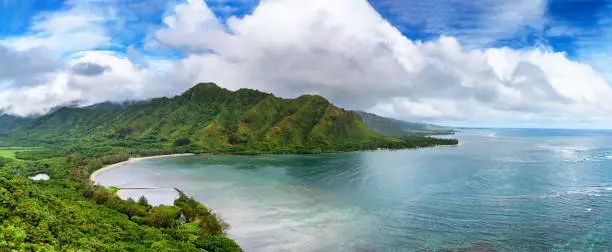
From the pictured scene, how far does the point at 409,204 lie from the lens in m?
72.9

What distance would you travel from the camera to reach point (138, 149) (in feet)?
649

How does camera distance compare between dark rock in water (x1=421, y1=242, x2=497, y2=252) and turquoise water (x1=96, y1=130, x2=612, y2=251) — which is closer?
dark rock in water (x1=421, y1=242, x2=497, y2=252)

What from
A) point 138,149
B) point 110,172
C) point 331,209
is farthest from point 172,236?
point 138,149

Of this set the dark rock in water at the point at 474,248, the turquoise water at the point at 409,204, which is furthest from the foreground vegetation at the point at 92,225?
the dark rock in water at the point at 474,248

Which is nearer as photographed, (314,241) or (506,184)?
(314,241)

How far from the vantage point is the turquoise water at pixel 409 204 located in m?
50.6

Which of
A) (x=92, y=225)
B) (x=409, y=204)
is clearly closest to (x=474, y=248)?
(x=409, y=204)

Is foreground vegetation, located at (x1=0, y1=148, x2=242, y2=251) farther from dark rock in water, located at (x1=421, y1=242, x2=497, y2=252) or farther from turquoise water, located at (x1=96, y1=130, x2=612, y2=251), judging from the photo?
dark rock in water, located at (x1=421, y1=242, x2=497, y2=252)

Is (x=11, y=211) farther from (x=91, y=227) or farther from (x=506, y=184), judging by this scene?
(x=506, y=184)

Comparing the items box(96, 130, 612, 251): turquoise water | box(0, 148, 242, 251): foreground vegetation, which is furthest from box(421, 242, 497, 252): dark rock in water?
box(0, 148, 242, 251): foreground vegetation

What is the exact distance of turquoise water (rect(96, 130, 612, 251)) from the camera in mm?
50562

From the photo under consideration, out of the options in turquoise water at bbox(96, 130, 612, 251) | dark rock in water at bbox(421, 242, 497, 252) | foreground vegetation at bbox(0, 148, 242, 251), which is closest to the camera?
foreground vegetation at bbox(0, 148, 242, 251)

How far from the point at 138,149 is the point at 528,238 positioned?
204 m

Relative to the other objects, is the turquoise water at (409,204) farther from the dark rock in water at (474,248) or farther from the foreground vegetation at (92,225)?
the foreground vegetation at (92,225)
